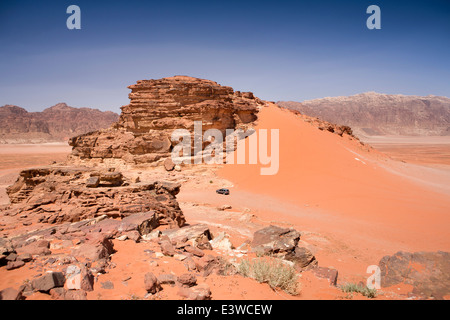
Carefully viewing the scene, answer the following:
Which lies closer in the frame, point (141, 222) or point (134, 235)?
point (134, 235)

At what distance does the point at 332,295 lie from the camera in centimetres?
415

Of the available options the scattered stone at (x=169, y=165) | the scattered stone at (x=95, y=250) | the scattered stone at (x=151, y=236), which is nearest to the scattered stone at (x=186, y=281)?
the scattered stone at (x=95, y=250)

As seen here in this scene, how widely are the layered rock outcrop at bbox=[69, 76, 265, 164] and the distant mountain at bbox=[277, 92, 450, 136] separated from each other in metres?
86.0

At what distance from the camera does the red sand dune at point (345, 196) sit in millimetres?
8898

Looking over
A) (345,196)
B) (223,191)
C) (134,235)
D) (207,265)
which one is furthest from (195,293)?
(345,196)

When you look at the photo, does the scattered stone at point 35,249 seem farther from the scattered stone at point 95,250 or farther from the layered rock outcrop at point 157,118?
the layered rock outcrop at point 157,118

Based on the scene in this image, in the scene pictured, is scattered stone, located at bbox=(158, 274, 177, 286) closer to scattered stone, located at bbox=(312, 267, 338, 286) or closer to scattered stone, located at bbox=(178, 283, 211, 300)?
scattered stone, located at bbox=(178, 283, 211, 300)

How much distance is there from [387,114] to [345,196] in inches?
4796

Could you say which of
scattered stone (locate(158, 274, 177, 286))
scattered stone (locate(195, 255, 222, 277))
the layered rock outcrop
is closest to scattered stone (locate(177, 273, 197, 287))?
scattered stone (locate(158, 274, 177, 286))

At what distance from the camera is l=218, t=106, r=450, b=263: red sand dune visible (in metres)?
8.90

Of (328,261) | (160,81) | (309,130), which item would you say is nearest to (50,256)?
(328,261)

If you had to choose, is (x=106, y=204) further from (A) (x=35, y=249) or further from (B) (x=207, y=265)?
(B) (x=207, y=265)

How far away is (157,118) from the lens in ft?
62.1

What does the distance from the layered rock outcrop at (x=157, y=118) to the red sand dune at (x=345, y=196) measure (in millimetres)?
4176
